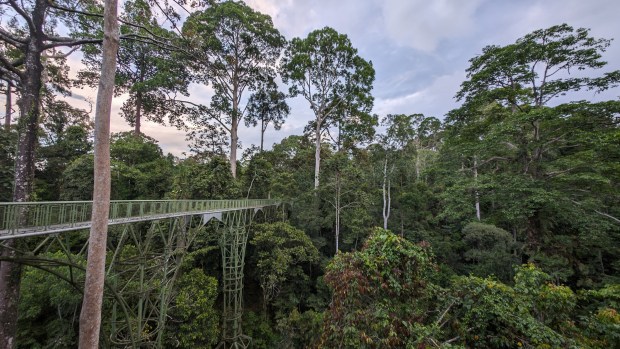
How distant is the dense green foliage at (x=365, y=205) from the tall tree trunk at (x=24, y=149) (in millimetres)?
642

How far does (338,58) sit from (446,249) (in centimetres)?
1430

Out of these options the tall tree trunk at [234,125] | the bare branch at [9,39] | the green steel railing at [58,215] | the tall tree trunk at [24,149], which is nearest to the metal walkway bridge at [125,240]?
the green steel railing at [58,215]

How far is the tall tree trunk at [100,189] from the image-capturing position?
2.60 m

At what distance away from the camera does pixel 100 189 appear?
272 cm

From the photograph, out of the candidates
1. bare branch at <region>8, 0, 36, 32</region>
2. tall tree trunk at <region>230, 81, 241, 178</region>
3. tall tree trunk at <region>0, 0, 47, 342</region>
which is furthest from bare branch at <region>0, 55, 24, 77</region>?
tall tree trunk at <region>230, 81, 241, 178</region>

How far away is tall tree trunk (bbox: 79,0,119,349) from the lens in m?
2.60

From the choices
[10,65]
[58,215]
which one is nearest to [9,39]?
[10,65]

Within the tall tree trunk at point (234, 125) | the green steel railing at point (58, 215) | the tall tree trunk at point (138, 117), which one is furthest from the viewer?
the tall tree trunk at point (138, 117)

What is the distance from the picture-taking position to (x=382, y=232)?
438 centimetres

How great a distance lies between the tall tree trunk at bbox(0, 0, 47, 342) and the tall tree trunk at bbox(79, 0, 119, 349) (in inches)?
115

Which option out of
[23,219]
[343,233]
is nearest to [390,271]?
[23,219]

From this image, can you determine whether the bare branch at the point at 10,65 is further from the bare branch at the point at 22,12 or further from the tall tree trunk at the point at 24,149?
the bare branch at the point at 22,12

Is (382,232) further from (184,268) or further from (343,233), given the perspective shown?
(343,233)

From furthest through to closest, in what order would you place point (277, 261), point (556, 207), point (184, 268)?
point (277, 261)
point (184, 268)
point (556, 207)
